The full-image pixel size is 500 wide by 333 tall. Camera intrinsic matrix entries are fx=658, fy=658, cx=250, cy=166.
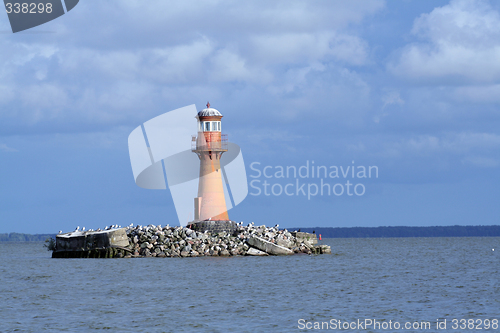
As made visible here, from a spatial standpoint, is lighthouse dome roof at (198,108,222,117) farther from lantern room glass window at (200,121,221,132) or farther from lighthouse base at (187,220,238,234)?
lighthouse base at (187,220,238,234)

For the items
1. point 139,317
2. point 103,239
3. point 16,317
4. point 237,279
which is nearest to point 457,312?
point 139,317

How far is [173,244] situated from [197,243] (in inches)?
65.9

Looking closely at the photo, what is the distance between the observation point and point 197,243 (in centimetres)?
4244

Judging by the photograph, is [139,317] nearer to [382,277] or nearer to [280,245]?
[382,277]

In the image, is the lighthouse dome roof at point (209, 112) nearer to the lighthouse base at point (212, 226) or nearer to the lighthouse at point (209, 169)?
the lighthouse at point (209, 169)

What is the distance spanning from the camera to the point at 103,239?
4241 cm

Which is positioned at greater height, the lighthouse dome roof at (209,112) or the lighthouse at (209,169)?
the lighthouse dome roof at (209,112)

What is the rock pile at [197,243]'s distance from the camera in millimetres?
42562

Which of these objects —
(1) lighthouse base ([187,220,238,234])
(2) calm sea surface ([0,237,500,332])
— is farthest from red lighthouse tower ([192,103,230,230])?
(2) calm sea surface ([0,237,500,332])

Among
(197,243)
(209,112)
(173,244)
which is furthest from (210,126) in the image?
(173,244)

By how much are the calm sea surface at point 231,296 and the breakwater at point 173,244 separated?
8.81 ft

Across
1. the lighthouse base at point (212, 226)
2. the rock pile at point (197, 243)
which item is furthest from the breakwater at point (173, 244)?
the lighthouse base at point (212, 226)

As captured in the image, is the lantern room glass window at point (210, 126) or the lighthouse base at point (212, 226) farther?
the lighthouse base at point (212, 226)

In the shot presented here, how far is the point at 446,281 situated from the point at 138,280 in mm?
14734
